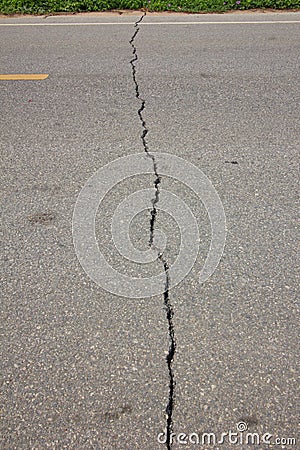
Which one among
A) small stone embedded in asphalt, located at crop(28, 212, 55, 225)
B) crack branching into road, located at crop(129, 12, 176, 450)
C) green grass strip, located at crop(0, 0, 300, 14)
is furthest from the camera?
green grass strip, located at crop(0, 0, 300, 14)

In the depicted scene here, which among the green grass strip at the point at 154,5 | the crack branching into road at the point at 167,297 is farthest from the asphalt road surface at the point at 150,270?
the green grass strip at the point at 154,5

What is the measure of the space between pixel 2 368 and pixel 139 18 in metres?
7.25

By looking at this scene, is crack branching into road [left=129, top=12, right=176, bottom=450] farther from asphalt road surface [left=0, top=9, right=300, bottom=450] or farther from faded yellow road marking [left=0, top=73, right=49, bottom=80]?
faded yellow road marking [left=0, top=73, right=49, bottom=80]

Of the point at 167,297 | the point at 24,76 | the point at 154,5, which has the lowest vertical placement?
the point at 167,297

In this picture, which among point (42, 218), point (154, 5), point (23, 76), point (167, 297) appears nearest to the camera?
point (167, 297)

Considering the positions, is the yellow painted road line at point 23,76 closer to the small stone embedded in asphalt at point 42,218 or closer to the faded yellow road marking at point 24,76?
the faded yellow road marking at point 24,76

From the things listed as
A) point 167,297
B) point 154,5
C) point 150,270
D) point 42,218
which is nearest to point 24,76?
point 42,218

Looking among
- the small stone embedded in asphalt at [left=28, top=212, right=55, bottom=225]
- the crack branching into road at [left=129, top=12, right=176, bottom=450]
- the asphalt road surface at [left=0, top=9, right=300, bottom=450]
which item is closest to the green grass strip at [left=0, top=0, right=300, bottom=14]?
the asphalt road surface at [left=0, top=9, right=300, bottom=450]

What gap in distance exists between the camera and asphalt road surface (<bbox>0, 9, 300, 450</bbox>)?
232 centimetres

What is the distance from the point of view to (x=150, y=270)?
3.13 metres

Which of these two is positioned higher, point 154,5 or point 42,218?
point 154,5

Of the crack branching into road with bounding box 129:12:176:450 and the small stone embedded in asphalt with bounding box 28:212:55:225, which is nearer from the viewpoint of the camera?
the crack branching into road with bounding box 129:12:176:450

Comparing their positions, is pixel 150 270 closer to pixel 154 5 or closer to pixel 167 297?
pixel 167 297

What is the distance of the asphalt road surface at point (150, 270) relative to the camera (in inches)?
91.3
